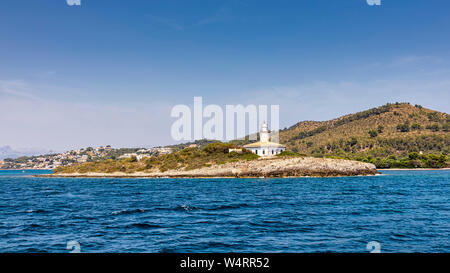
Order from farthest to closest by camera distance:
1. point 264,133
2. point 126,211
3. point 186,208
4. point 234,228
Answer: point 264,133, point 186,208, point 126,211, point 234,228

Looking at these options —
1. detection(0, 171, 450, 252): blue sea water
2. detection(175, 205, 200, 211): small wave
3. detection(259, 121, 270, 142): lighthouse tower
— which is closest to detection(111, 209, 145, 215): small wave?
detection(0, 171, 450, 252): blue sea water

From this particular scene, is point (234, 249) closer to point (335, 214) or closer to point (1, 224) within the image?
point (335, 214)

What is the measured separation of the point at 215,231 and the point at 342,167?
79575 mm

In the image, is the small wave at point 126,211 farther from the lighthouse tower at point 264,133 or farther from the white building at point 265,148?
the lighthouse tower at point 264,133

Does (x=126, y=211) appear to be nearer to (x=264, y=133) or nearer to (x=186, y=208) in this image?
(x=186, y=208)

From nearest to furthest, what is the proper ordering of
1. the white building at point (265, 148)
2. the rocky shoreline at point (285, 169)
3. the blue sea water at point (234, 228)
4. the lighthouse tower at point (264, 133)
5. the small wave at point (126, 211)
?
the blue sea water at point (234, 228) → the small wave at point (126, 211) → the rocky shoreline at point (285, 169) → the white building at point (265, 148) → the lighthouse tower at point (264, 133)

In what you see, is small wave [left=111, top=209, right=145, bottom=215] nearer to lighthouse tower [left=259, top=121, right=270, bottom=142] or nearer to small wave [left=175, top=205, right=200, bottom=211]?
small wave [left=175, top=205, right=200, bottom=211]

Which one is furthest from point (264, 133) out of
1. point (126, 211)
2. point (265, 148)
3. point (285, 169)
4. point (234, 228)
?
point (234, 228)

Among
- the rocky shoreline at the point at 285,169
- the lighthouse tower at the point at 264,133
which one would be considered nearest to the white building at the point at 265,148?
the lighthouse tower at the point at 264,133

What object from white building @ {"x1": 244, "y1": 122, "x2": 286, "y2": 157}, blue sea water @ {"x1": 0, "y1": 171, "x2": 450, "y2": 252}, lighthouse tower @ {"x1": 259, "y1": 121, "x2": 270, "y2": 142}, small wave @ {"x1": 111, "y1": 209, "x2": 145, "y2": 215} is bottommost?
small wave @ {"x1": 111, "y1": 209, "x2": 145, "y2": 215}

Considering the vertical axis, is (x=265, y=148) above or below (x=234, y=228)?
above
